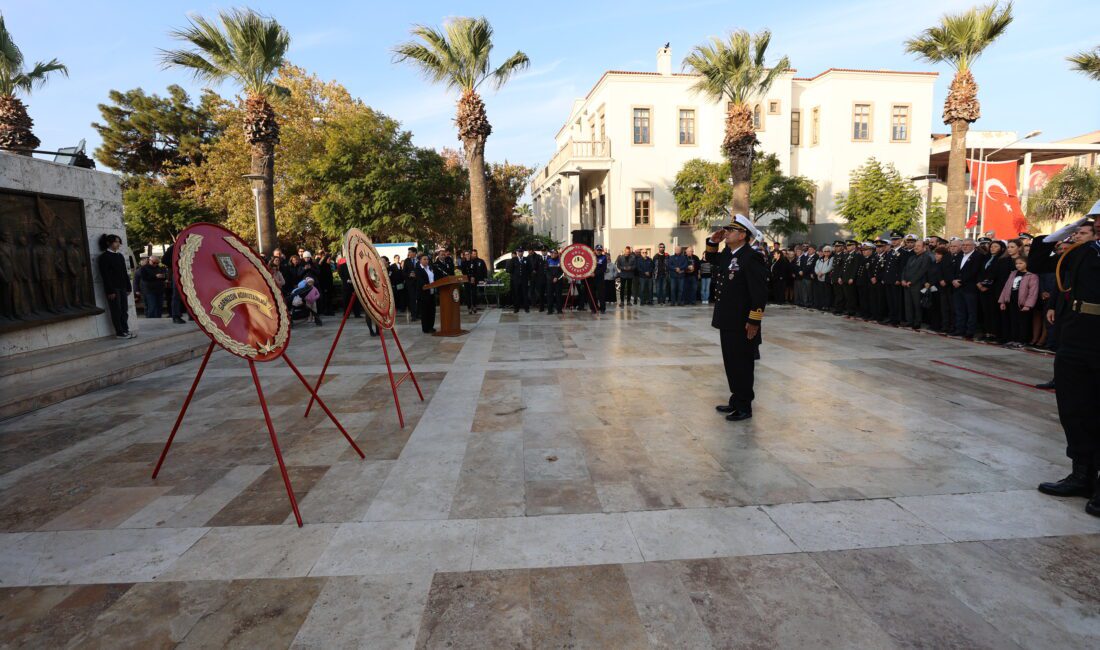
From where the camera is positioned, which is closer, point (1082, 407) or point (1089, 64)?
point (1082, 407)

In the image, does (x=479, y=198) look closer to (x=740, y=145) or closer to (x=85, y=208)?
(x=740, y=145)

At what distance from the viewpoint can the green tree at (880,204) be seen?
28.7 meters

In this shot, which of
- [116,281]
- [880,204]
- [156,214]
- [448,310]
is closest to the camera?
[116,281]

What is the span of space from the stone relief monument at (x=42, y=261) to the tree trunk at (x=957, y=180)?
85.6 feet

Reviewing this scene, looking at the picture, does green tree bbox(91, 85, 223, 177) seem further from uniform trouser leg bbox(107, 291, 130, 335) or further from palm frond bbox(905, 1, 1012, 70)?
palm frond bbox(905, 1, 1012, 70)

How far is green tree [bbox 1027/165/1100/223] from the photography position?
93.6 feet

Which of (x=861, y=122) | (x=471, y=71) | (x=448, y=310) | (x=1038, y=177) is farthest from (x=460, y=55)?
(x=1038, y=177)

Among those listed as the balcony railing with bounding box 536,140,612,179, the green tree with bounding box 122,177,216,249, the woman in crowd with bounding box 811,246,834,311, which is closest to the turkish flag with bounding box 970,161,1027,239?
the balcony railing with bounding box 536,140,612,179

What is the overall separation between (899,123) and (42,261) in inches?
1573

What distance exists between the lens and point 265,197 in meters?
18.1

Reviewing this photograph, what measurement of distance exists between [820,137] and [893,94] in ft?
17.1

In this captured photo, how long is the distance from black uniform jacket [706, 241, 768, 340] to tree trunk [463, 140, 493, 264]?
14.9m

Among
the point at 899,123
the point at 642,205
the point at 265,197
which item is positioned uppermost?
the point at 899,123

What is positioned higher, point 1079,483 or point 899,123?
point 899,123
